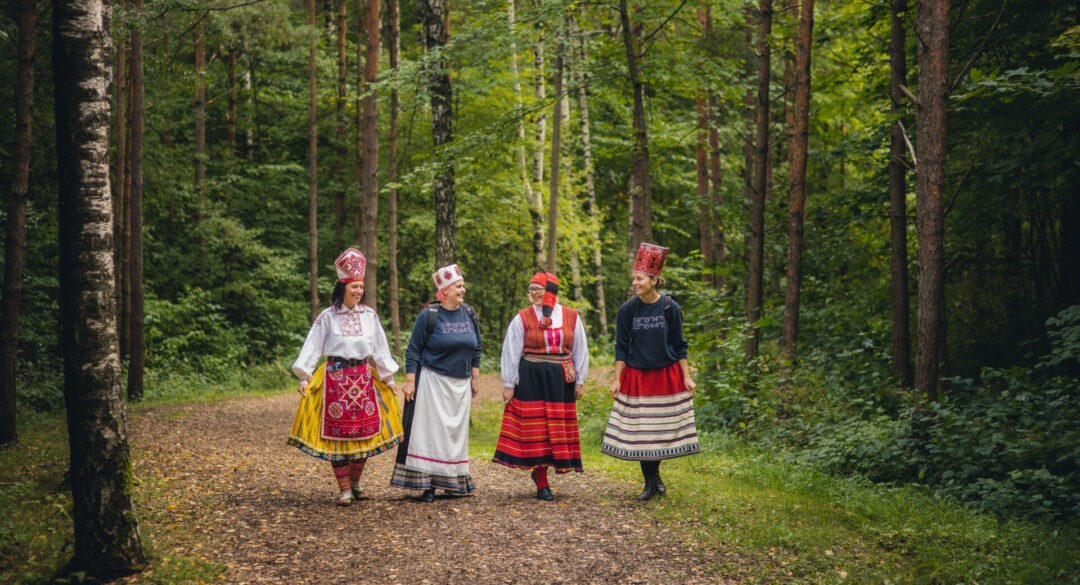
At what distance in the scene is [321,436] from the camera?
712 centimetres

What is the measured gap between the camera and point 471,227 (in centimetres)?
2602

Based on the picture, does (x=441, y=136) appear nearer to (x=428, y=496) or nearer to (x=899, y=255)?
(x=899, y=255)

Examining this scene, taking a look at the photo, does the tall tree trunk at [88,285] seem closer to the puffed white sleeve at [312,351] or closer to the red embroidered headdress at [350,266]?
the puffed white sleeve at [312,351]

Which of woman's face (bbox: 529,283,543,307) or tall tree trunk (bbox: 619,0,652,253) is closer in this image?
woman's face (bbox: 529,283,543,307)

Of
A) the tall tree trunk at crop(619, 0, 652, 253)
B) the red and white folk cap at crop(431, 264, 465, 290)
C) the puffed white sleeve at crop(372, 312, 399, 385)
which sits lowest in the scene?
the puffed white sleeve at crop(372, 312, 399, 385)

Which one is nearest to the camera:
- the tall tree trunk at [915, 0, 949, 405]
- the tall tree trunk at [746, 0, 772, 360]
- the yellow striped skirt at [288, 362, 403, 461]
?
the yellow striped skirt at [288, 362, 403, 461]

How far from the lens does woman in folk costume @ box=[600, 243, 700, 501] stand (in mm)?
7402

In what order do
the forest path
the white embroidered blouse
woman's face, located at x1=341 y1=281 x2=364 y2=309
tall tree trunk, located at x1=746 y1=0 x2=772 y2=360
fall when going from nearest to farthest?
the forest path, the white embroidered blouse, woman's face, located at x1=341 y1=281 x2=364 y2=309, tall tree trunk, located at x1=746 y1=0 x2=772 y2=360

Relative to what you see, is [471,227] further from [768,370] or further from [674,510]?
[674,510]

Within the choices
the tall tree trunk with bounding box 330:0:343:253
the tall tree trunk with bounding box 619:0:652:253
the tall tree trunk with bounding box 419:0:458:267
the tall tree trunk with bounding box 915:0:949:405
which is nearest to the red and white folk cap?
the tall tree trunk with bounding box 915:0:949:405

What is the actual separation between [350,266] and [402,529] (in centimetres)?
230

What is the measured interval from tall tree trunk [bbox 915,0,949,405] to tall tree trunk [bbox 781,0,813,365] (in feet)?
10.3

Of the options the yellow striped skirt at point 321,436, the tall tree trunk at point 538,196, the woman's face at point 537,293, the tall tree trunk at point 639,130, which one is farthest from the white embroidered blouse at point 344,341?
the tall tree trunk at point 538,196

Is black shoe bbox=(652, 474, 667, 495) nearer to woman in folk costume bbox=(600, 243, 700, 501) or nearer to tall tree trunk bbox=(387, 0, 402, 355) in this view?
woman in folk costume bbox=(600, 243, 700, 501)
